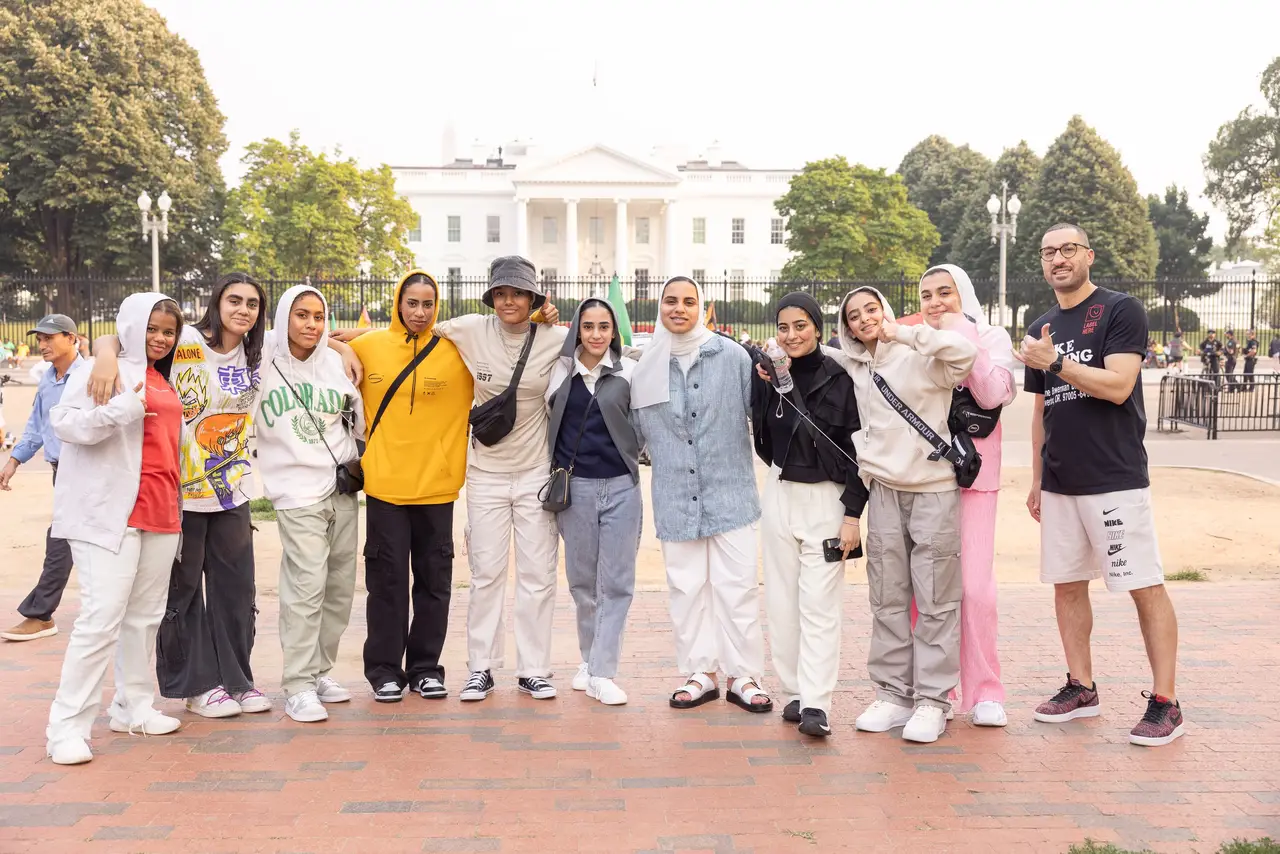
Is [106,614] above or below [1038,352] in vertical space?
below

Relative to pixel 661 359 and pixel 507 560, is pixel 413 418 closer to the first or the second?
pixel 507 560

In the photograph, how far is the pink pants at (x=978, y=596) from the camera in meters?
4.59

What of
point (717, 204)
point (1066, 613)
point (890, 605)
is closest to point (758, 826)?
point (890, 605)

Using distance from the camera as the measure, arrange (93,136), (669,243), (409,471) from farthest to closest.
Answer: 1. (669,243)
2. (93,136)
3. (409,471)

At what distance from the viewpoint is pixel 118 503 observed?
4332mm

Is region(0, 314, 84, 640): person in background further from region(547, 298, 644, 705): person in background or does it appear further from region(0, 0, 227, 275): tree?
region(0, 0, 227, 275): tree

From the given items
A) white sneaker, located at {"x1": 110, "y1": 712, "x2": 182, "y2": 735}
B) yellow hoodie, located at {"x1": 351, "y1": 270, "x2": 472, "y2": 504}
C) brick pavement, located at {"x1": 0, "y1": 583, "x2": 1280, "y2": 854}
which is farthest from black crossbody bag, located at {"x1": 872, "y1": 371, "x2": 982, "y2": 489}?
white sneaker, located at {"x1": 110, "y1": 712, "x2": 182, "y2": 735}

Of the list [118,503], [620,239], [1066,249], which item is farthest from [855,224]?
[118,503]

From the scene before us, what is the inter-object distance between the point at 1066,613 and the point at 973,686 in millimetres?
564

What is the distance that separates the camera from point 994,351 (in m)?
4.56

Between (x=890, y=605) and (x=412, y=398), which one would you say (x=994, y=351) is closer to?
(x=890, y=605)

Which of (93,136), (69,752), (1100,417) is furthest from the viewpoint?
(93,136)

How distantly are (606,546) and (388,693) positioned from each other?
119cm

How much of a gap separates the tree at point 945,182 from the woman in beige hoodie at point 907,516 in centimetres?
5541
